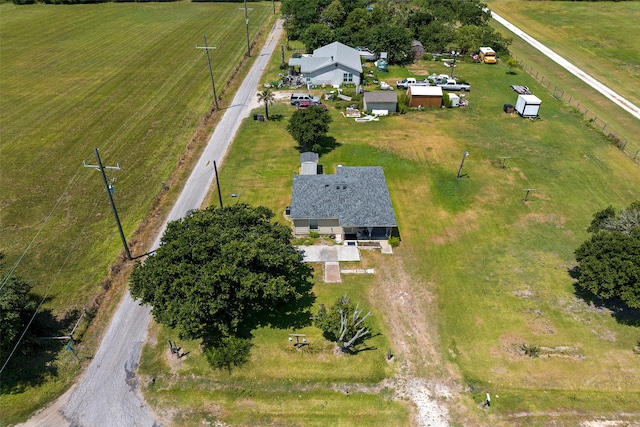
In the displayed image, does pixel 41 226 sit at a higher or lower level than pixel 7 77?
lower

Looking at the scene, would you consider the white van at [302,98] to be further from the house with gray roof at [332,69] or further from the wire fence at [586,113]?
the wire fence at [586,113]

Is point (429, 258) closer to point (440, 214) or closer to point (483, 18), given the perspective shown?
point (440, 214)

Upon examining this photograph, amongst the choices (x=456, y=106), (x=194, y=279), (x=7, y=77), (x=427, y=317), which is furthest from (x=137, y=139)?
(x=456, y=106)

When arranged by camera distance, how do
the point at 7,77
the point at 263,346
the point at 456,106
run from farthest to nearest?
1. the point at 7,77
2. the point at 456,106
3. the point at 263,346

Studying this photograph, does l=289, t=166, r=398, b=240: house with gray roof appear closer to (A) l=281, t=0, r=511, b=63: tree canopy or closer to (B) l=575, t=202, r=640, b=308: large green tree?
(B) l=575, t=202, r=640, b=308: large green tree

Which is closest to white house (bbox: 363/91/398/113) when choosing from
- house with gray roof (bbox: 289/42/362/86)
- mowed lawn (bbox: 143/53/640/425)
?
mowed lawn (bbox: 143/53/640/425)

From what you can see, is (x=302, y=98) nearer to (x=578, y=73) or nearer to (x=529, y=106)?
(x=529, y=106)

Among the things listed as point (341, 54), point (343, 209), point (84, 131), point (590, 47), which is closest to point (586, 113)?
point (590, 47)
